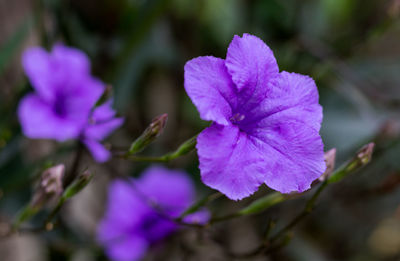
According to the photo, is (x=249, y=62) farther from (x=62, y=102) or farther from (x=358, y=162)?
(x=62, y=102)

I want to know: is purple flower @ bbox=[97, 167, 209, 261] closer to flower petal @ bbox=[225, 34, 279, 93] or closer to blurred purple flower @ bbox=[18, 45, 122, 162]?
blurred purple flower @ bbox=[18, 45, 122, 162]

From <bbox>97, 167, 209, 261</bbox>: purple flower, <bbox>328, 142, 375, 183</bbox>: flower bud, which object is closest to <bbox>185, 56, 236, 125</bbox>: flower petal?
<bbox>328, 142, 375, 183</bbox>: flower bud

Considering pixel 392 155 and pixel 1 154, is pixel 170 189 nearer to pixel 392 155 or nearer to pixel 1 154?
pixel 1 154

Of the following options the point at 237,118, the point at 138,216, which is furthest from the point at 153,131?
the point at 138,216

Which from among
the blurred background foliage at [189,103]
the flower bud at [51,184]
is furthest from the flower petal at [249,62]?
the blurred background foliage at [189,103]

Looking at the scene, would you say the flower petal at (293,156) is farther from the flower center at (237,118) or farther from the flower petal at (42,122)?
the flower petal at (42,122)

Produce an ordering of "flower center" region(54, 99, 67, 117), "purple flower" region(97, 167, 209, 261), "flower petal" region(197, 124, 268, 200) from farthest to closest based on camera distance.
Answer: "purple flower" region(97, 167, 209, 261) < "flower center" region(54, 99, 67, 117) < "flower petal" region(197, 124, 268, 200)
